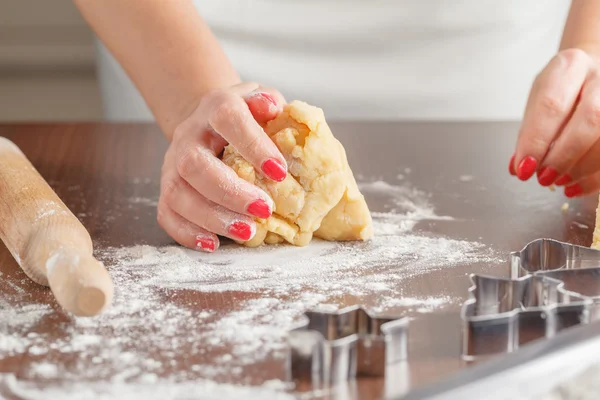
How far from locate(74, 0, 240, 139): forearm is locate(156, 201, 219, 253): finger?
23 cm

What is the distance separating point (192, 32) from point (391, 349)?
0.87m

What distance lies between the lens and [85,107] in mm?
3029

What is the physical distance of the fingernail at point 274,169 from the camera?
3.78 feet

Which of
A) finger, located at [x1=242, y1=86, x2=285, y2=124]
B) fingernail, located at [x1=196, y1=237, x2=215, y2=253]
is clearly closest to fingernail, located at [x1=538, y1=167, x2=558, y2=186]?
finger, located at [x1=242, y1=86, x2=285, y2=124]

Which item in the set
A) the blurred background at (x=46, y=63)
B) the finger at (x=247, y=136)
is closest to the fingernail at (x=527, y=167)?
the finger at (x=247, y=136)

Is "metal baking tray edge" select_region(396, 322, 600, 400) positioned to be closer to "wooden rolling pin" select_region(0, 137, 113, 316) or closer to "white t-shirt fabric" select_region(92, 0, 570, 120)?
"wooden rolling pin" select_region(0, 137, 113, 316)

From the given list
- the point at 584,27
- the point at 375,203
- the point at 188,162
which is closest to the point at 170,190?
the point at 188,162

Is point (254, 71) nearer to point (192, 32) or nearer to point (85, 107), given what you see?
point (192, 32)

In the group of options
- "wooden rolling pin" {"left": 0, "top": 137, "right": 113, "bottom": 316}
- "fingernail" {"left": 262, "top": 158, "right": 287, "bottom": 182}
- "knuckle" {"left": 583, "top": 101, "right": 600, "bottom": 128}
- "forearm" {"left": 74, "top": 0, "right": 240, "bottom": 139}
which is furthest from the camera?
"forearm" {"left": 74, "top": 0, "right": 240, "bottom": 139}

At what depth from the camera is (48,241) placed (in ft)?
3.28

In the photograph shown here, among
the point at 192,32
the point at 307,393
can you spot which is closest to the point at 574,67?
the point at 192,32

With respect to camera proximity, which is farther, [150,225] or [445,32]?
[445,32]

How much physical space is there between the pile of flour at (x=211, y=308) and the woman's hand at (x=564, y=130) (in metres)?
0.19

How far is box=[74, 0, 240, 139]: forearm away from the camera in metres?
1.43
